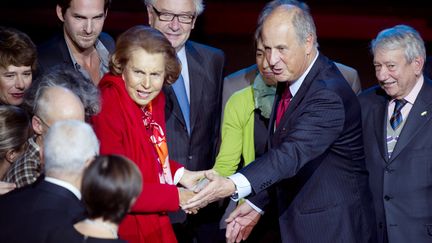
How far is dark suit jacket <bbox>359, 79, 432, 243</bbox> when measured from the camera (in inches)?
167

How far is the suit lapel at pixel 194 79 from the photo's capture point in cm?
448

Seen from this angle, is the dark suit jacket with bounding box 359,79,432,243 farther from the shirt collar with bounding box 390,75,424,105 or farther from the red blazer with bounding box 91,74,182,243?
the red blazer with bounding box 91,74,182,243

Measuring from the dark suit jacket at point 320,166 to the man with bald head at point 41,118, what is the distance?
0.88 meters

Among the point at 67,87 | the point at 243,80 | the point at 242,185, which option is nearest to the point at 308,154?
the point at 242,185

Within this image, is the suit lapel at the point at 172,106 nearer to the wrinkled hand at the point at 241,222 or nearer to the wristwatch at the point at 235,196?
the wrinkled hand at the point at 241,222

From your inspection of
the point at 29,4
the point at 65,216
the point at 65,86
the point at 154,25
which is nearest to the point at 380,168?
the point at 154,25

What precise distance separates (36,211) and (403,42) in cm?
233

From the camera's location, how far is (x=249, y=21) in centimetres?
822

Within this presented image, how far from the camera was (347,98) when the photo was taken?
3.93m

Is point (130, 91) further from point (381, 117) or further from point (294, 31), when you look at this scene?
point (381, 117)

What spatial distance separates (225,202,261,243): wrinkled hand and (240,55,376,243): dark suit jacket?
0.30 metres

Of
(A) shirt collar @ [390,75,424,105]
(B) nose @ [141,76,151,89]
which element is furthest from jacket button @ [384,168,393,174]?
(B) nose @ [141,76,151,89]

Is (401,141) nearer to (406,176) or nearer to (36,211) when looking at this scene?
(406,176)

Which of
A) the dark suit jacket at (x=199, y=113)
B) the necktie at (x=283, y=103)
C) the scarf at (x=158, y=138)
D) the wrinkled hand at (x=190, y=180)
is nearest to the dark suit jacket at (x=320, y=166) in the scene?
the necktie at (x=283, y=103)
